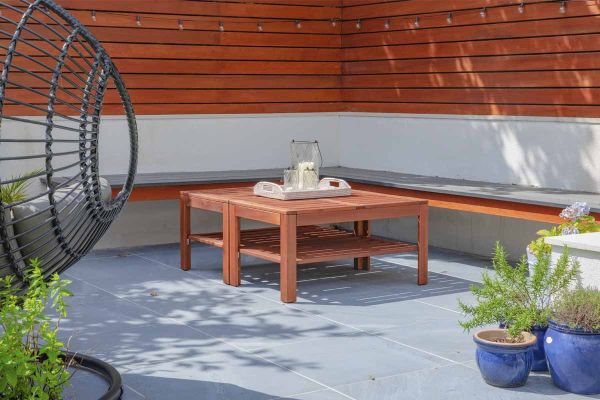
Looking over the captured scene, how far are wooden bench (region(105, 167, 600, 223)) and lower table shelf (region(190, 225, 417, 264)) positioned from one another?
76 cm

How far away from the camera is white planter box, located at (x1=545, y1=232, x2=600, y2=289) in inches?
178

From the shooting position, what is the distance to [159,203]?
29.3ft

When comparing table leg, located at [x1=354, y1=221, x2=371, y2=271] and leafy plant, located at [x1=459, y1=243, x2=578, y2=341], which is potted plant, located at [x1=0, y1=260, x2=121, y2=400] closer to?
leafy plant, located at [x1=459, y1=243, x2=578, y2=341]

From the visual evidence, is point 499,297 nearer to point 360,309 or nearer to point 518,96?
point 360,309

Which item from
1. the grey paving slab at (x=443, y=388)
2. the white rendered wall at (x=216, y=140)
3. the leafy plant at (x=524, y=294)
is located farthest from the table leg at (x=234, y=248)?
the leafy plant at (x=524, y=294)

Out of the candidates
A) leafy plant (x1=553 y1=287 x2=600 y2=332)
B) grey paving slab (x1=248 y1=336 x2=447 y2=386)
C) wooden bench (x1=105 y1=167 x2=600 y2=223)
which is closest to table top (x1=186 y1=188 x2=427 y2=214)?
wooden bench (x1=105 y1=167 x2=600 y2=223)

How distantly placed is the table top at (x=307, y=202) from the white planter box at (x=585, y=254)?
2.02 meters

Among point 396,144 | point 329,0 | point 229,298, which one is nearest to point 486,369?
point 229,298

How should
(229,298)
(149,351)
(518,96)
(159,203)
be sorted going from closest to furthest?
(149,351) → (229,298) → (518,96) → (159,203)

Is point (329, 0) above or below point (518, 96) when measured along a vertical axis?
above

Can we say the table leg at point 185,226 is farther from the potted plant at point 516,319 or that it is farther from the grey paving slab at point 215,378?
the potted plant at point 516,319

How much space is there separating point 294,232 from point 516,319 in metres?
2.05

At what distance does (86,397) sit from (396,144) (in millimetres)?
5455

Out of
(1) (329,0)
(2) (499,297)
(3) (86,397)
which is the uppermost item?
(1) (329,0)
